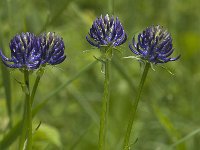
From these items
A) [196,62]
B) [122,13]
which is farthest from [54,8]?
[122,13]

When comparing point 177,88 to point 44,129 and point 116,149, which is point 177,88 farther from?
point 44,129

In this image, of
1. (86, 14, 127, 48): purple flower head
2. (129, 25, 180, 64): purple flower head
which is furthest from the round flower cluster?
(129, 25, 180, 64): purple flower head

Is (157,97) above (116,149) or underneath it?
above

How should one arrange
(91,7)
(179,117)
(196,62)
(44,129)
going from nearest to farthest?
1. (44,129)
2. (179,117)
3. (196,62)
4. (91,7)

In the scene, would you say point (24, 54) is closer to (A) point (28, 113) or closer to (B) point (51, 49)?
(B) point (51, 49)

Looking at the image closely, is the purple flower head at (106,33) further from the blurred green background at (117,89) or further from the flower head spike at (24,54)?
the blurred green background at (117,89)

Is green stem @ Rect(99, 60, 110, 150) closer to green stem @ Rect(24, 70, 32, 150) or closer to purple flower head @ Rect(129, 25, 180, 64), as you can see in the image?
purple flower head @ Rect(129, 25, 180, 64)

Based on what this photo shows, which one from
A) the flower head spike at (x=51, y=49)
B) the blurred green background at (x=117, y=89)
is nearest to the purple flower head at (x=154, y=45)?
the flower head spike at (x=51, y=49)
